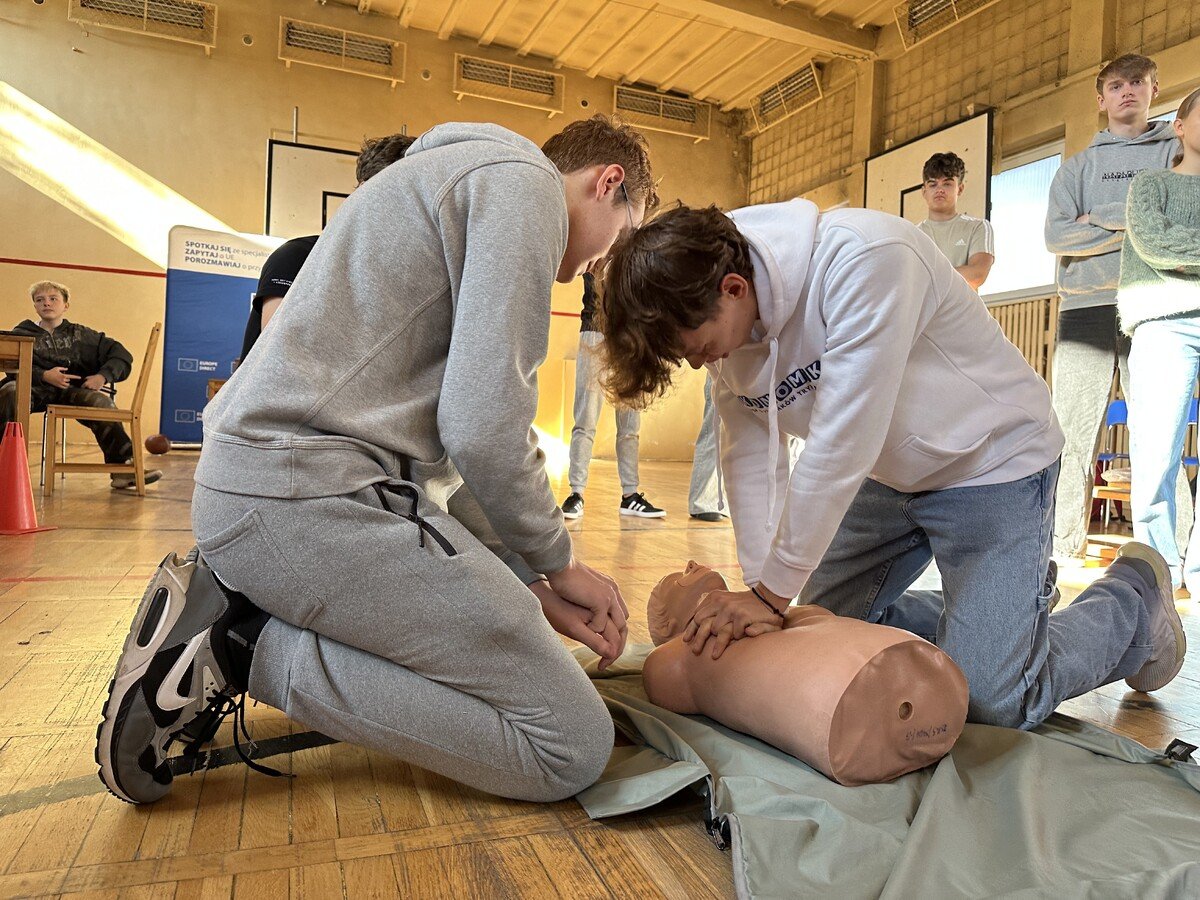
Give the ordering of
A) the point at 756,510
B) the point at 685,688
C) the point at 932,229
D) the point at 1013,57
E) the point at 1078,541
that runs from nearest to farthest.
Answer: the point at 685,688 → the point at 756,510 → the point at 1078,541 → the point at 932,229 → the point at 1013,57

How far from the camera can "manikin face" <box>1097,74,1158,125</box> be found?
291 cm

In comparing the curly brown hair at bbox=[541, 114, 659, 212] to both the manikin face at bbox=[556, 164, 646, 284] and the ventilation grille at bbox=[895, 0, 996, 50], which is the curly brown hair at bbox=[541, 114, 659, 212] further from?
the ventilation grille at bbox=[895, 0, 996, 50]

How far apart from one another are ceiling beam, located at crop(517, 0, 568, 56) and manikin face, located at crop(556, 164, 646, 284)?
298 inches

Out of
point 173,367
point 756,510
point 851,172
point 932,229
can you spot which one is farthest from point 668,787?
point 851,172

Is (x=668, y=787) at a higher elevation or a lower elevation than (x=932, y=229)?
lower

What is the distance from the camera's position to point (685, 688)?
1.36 m

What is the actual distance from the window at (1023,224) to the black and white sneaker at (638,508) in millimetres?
3838

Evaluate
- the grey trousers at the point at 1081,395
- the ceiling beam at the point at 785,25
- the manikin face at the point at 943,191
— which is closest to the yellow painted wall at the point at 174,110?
the ceiling beam at the point at 785,25

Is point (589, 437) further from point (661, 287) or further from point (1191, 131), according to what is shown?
point (661, 287)

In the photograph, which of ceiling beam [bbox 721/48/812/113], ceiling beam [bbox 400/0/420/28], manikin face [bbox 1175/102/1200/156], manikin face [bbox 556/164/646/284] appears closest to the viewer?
manikin face [bbox 556/164/646/284]

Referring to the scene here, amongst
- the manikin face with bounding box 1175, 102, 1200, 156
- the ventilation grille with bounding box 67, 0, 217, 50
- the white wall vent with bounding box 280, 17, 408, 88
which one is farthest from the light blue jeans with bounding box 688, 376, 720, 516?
the ventilation grille with bounding box 67, 0, 217, 50

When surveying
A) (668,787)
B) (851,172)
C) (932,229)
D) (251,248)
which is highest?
(851,172)

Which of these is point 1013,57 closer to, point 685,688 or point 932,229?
point 932,229

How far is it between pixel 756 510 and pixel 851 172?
25.0ft
